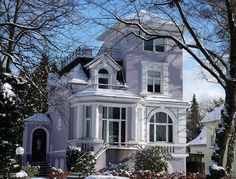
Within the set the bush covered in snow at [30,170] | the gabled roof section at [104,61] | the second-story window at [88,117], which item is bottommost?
the bush covered in snow at [30,170]

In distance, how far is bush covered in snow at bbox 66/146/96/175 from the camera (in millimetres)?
26812

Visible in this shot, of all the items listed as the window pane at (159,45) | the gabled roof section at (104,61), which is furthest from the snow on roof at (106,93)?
the window pane at (159,45)

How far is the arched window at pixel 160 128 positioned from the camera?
117 ft

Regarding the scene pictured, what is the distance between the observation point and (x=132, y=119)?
33281 mm

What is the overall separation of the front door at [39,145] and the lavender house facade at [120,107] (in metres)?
0.09

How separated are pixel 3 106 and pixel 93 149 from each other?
1751cm

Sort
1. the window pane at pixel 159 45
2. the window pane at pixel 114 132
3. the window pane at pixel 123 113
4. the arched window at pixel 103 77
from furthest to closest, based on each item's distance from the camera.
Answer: the window pane at pixel 159 45
the arched window at pixel 103 77
the window pane at pixel 123 113
the window pane at pixel 114 132

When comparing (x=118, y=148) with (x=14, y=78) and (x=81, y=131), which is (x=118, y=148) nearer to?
(x=81, y=131)

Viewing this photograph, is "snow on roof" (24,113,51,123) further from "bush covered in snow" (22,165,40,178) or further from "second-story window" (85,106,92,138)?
"bush covered in snow" (22,165,40,178)

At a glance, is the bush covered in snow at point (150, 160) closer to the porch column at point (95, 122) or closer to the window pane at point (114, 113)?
the porch column at point (95, 122)

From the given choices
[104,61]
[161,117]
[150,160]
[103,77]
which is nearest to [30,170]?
[150,160]

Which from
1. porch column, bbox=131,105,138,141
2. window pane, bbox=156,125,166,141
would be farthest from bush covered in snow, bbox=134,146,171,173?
window pane, bbox=156,125,166,141

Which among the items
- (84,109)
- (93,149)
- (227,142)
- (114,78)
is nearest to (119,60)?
(114,78)

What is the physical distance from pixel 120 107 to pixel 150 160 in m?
5.30
